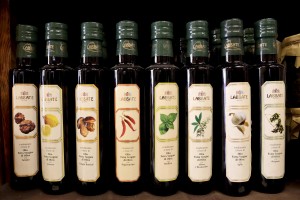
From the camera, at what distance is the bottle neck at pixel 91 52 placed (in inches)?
29.3

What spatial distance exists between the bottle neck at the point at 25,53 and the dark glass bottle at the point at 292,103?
651 millimetres

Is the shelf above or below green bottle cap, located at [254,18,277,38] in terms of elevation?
below

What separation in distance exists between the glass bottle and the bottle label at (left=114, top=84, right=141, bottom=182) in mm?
204

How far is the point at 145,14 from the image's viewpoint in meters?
0.94

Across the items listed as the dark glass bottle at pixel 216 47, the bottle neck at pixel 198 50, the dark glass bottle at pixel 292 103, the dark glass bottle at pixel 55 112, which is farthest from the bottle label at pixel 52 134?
the dark glass bottle at pixel 292 103

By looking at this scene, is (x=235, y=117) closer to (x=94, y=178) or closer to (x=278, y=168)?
(x=278, y=168)

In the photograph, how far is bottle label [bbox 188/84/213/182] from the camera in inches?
28.6

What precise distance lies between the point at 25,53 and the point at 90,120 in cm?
24

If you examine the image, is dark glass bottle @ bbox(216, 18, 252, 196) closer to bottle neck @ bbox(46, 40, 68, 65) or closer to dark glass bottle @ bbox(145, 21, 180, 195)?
dark glass bottle @ bbox(145, 21, 180, 195)

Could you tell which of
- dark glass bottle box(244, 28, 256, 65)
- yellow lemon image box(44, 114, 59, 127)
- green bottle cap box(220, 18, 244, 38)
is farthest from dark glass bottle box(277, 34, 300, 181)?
yellow lemon image box(44, 114, 59, 127)

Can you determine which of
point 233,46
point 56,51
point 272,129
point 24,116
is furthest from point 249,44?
point 24,116

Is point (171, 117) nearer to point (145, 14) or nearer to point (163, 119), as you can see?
point (163, 119)

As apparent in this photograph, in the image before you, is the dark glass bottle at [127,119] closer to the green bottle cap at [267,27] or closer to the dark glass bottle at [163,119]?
the dark glass bottle at [163,119]

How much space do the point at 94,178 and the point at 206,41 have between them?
0.41m
